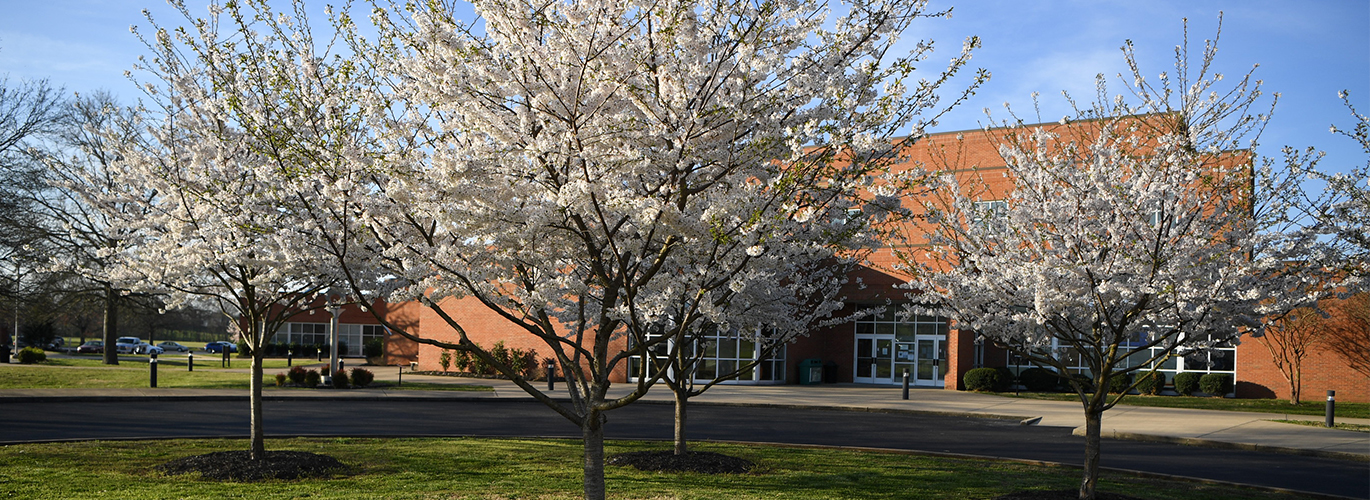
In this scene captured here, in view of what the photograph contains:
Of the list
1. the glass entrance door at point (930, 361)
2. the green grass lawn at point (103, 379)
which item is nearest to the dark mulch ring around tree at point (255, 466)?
the green grass lawn at point (103, 379)

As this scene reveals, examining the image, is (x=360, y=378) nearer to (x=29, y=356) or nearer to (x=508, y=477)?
(x=508, y=477)

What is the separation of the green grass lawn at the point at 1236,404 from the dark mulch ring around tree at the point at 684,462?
19041 mm

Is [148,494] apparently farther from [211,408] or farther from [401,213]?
[211,408]

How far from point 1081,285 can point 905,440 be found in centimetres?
855

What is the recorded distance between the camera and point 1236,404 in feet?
88.7

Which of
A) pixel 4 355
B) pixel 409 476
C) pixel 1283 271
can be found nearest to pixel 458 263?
pixel 409 476

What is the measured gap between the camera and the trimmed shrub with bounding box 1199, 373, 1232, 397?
2977cm

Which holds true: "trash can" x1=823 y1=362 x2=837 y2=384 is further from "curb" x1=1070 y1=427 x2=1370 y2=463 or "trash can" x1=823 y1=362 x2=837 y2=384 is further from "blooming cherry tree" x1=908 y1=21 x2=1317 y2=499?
"blooming cherry tree" x1=908 y1=21 x2=1317 y2=499

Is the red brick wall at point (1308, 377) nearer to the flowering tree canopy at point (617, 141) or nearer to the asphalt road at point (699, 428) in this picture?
the asphalt road at point (699, 428)

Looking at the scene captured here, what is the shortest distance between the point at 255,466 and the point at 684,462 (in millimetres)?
5040

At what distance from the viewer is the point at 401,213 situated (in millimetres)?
6508

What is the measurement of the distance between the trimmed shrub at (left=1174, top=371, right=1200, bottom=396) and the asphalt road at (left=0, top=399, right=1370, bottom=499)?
518 inches

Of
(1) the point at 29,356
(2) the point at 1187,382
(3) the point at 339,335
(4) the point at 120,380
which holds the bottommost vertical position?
(3) the point at 339,335

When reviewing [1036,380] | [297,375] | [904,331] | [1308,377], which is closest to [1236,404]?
[1308,377]
